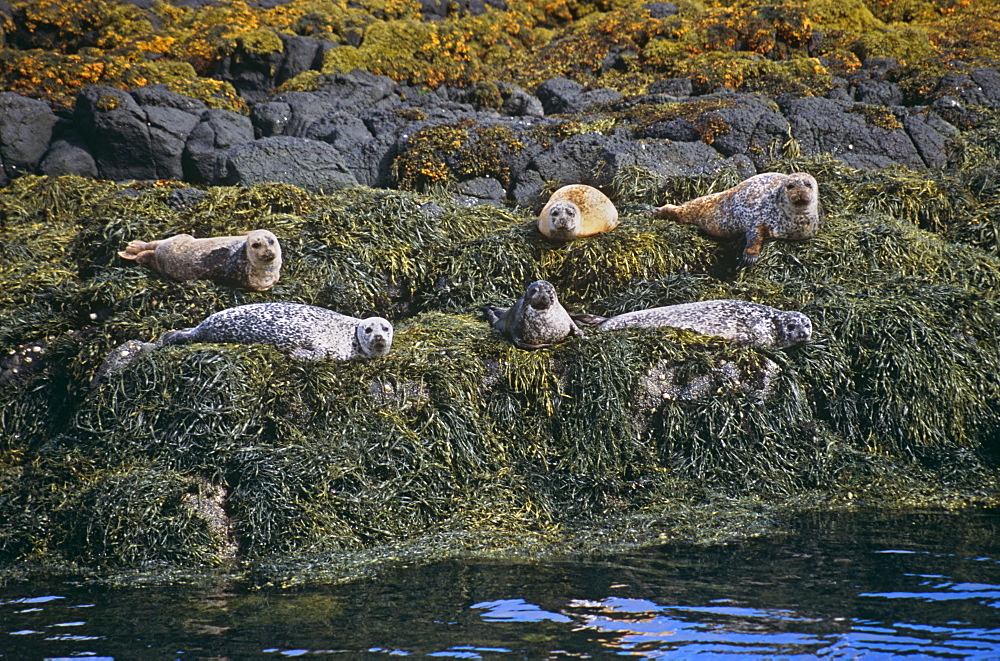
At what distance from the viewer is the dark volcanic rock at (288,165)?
901 centimetres

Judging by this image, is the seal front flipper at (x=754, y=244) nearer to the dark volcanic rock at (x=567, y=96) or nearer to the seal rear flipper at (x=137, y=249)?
the dark volcanic rock at (x=567, y=96)

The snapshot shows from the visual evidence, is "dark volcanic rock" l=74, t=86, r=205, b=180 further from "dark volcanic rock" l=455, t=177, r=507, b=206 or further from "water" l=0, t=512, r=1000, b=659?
"water" l=0, t=512, r=1000, b=659

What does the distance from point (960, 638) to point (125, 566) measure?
388cm

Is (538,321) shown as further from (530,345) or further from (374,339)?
(374,339)

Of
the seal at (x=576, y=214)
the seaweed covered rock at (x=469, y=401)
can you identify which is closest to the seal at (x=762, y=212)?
the seaweed covered rock at (x=469, y=401)

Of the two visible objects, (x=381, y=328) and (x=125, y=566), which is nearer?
(x=125, y=566)

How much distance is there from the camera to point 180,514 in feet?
15.9

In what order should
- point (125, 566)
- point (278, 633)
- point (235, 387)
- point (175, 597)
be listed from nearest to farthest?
1. point (278, 633)
2. point (175, 597)
3. point (125, 566)
4. point (235, 387)

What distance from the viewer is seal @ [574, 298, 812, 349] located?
6293mm

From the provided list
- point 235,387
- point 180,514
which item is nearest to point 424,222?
point 235,387

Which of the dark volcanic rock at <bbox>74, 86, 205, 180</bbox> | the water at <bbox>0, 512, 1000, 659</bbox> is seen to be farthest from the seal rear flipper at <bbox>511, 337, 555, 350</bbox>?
the dark volcanic rock at <bbox>74, 86, 205, 180</bbox>

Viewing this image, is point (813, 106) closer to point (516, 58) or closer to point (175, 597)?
→ point (516, 58)

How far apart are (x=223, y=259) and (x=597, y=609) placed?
453cm

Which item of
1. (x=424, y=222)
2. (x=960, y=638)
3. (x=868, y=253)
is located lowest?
(x=960, y=638)
